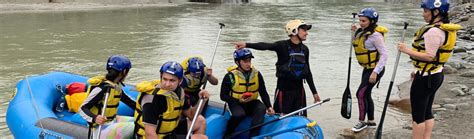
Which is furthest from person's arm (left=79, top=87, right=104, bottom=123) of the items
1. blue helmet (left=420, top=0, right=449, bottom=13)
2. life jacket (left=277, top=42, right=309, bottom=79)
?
blue helmet (left=420, top=0, right=449, bottom=13)

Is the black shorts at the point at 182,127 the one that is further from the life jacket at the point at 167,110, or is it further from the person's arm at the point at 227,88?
the person's arm at the point at 227,88

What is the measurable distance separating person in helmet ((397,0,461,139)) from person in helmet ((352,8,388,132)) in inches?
31.6

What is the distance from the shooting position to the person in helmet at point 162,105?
11.2ft

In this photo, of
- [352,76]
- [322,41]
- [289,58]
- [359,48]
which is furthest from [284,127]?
[322,41]

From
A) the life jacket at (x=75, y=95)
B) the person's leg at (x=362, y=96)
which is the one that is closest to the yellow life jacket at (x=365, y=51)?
the person's leg at (x=362, y=96)

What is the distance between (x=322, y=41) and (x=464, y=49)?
164 inches

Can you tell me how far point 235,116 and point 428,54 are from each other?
Result: 1733 millimetres

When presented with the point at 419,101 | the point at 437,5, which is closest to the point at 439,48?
the point at 437,5

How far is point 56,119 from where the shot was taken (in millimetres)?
4391

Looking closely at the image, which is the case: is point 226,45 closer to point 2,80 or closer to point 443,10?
point 2,80

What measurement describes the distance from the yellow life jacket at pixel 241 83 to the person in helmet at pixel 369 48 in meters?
1.16

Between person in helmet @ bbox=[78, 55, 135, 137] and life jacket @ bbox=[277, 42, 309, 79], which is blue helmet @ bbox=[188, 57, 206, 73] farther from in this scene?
life jacket @ bbox=[277, 42, 309, 79]

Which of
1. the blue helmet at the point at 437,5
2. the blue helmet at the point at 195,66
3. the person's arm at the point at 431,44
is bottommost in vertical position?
the blue helmet at the point at 195,66

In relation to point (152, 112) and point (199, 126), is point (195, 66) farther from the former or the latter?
point (152, 112)
